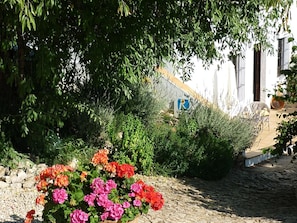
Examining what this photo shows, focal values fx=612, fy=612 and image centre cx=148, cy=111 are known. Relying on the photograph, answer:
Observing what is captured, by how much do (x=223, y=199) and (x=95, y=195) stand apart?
3626mm

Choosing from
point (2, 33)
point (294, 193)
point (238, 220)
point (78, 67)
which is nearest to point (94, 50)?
point (2, 33)

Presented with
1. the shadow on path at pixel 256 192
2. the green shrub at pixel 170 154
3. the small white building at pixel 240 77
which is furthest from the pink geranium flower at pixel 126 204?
the small white building at pixel 240 77

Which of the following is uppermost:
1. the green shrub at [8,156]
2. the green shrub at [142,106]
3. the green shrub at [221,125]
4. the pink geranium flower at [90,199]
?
the green shrub at [142,106]

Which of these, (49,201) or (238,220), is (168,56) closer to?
(238,220)

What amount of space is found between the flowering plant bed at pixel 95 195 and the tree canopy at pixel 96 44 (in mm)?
1900

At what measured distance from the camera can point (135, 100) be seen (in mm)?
9938

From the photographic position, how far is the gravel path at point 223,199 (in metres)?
6.77

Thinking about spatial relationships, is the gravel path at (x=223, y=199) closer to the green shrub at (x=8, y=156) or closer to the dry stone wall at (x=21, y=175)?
the dry stone wall at (x=21, y=175)

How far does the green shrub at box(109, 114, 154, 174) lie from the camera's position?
8.52 meters

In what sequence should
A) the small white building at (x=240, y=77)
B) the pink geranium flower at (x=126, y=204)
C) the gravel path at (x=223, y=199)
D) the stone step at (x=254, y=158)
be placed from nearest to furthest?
the pink geranium flower at (x=126, y=204), the gravel path at (x=223, y=199), the stone step at (x=254, y=158), the small white building at (x=240, y=77)

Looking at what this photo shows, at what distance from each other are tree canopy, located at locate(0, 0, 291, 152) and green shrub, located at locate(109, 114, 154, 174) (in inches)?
21.8

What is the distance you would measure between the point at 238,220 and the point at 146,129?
307 centimetres

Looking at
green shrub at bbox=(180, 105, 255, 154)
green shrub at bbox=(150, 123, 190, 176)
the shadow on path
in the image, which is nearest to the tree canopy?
green shrub at bbox=(150, 123, 190, 176)

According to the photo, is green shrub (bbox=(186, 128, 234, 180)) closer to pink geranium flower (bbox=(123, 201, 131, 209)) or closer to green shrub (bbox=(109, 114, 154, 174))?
green shrub (bbox=(109, 114, 154, 174))
